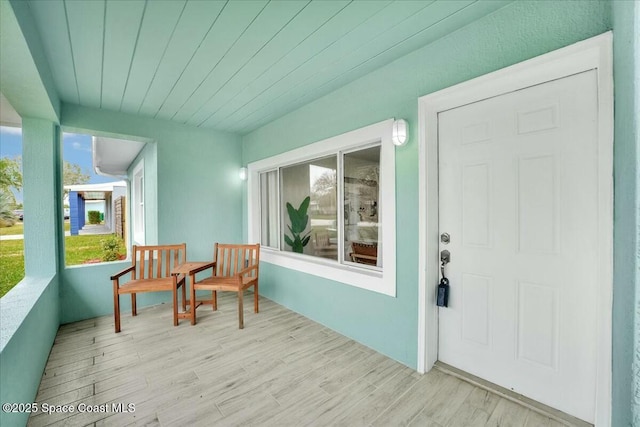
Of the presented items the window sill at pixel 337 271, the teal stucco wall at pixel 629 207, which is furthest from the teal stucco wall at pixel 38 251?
the teal stucco wall at pixel 629 207

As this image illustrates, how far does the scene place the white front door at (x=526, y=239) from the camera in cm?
153

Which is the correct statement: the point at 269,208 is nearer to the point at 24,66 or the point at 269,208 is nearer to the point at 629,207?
the point at 24,66

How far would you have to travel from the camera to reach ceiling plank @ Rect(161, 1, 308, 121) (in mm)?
1583

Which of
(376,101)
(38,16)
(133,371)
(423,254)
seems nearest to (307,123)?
(376,101)

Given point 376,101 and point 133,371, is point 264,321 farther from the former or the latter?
point 376,101

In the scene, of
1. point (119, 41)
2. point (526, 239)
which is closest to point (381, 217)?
point (526, 239)

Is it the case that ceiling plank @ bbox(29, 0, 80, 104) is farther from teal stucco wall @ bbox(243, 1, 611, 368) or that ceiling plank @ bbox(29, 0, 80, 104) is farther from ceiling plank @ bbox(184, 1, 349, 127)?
teal stucco wall @ bbox(243, 1, 611, 368)

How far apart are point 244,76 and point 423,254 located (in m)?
2.17

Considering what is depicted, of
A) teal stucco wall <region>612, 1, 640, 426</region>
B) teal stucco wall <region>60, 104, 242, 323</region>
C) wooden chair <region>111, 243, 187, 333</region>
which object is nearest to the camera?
teal stucco wall <region>612, 1, 640, 426</region>

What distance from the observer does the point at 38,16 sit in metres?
1.59

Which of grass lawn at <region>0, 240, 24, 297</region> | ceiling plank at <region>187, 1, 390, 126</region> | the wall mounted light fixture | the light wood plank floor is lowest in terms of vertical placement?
the light wood plank floor

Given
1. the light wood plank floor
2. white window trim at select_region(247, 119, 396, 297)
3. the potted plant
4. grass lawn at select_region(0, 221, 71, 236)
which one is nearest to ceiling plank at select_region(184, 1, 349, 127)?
white window trim at select_region(247, 119, 396, 297)

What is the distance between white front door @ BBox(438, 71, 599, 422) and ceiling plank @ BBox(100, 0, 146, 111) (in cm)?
220

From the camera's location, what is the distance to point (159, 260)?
10.9 feet
